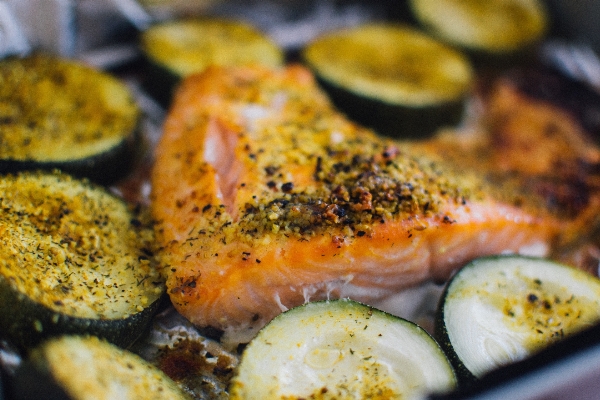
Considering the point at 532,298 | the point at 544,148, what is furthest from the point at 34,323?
the point at 544,148

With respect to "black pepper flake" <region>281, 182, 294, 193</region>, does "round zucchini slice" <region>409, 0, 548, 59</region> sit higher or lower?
higher

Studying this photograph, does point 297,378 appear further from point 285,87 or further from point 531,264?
point 285,87

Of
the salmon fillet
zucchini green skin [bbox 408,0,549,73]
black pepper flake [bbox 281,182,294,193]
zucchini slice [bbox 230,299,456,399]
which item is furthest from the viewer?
zucchini green skin [bbox 408,0,549,73]

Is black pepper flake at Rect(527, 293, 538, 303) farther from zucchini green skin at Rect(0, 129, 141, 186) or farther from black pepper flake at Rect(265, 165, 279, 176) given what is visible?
zucchini green skin at Rect(0, 129, 141, 186)

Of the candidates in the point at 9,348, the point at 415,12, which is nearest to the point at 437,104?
the point at 415,12

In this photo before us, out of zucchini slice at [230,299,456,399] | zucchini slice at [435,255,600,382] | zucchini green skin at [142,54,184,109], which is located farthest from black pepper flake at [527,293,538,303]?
zucchini green skin at [142,54,184,109]

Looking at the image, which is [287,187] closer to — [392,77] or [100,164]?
[100,164]
